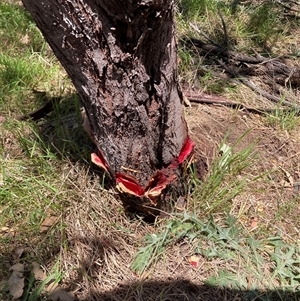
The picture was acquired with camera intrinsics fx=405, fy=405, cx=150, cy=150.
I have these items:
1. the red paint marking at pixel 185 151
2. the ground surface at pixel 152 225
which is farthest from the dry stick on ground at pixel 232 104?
the red paint marking at pixel 185 151

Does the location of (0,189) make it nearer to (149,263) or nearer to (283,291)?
(149,263)

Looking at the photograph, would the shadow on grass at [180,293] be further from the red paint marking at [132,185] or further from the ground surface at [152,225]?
the red paint marking at [132,185]

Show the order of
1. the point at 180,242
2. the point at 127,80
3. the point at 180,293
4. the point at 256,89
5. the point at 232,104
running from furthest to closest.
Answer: the point at 256,89 < the point at 232,104 < the point at 180,242 < the point at 180,293 < the point at 127,80

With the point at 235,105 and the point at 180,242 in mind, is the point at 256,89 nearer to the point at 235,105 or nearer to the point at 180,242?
the point at 235,105

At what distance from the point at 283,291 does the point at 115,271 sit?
76cm

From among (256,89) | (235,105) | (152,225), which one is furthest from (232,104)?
(152,225)

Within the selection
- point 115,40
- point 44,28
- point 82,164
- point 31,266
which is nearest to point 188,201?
point 82,164

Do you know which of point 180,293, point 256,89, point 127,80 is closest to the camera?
point 127,80

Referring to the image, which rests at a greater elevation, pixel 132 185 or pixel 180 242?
pixel 132 185

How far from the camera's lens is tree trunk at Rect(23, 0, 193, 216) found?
56.6 inches

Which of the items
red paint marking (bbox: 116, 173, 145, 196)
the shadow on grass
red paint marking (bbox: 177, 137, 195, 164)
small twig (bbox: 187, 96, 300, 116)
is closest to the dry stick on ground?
small twig (bbox: 187, 96, 300, 116)

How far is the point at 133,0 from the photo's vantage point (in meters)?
1.33

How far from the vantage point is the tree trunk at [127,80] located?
1438 mm

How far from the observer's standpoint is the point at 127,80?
160cm
